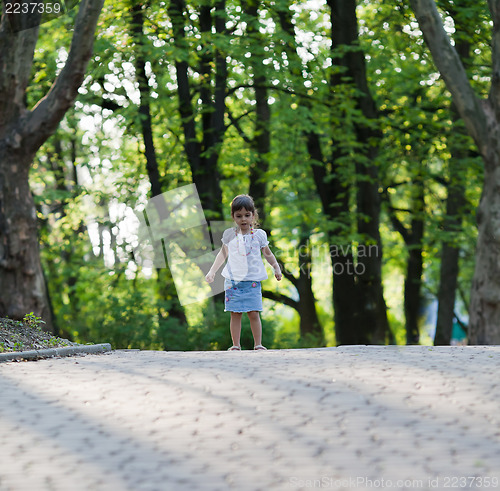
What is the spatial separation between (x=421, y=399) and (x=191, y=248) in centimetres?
→ 1125

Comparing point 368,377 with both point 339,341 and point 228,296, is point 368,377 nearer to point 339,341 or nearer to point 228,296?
point 228,296

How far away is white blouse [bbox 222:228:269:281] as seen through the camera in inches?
343

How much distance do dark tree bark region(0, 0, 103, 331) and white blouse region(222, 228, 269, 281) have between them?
3.28 meters

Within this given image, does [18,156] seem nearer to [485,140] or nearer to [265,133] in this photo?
[485,140]

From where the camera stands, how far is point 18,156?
10.8m

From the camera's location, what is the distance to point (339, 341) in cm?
1744

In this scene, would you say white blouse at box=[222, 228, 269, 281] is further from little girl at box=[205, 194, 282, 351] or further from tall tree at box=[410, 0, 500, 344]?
tall tree at box=[410, 0, 500, 344]

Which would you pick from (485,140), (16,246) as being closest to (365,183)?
(485,140)

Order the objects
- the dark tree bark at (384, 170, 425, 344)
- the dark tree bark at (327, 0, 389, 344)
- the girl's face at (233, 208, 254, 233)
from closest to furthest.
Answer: the girl's face at (233, 208, 254, 233) → the dark tree bark at (327, 0, 389, 344) → the dark tree bark at (384, 170, 425, 344)

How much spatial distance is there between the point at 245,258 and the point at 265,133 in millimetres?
10150

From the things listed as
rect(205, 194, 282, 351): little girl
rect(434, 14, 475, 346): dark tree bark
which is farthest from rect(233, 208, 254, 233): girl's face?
rect(434, 14, 475, 346): dark tree bark

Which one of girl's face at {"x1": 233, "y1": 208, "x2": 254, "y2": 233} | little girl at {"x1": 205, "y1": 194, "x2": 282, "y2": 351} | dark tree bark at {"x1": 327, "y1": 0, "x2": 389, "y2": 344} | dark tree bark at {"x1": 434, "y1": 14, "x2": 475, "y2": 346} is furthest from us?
dark tree bark at {"x1": 434, "y1": 14, "x2": 475, "y2": 346}

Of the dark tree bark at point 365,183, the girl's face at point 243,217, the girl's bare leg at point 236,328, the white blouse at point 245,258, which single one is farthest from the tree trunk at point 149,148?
the girl's face at point 243,217

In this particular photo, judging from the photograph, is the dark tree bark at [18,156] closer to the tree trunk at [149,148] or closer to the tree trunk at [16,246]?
the tree trunk at [16,246]
